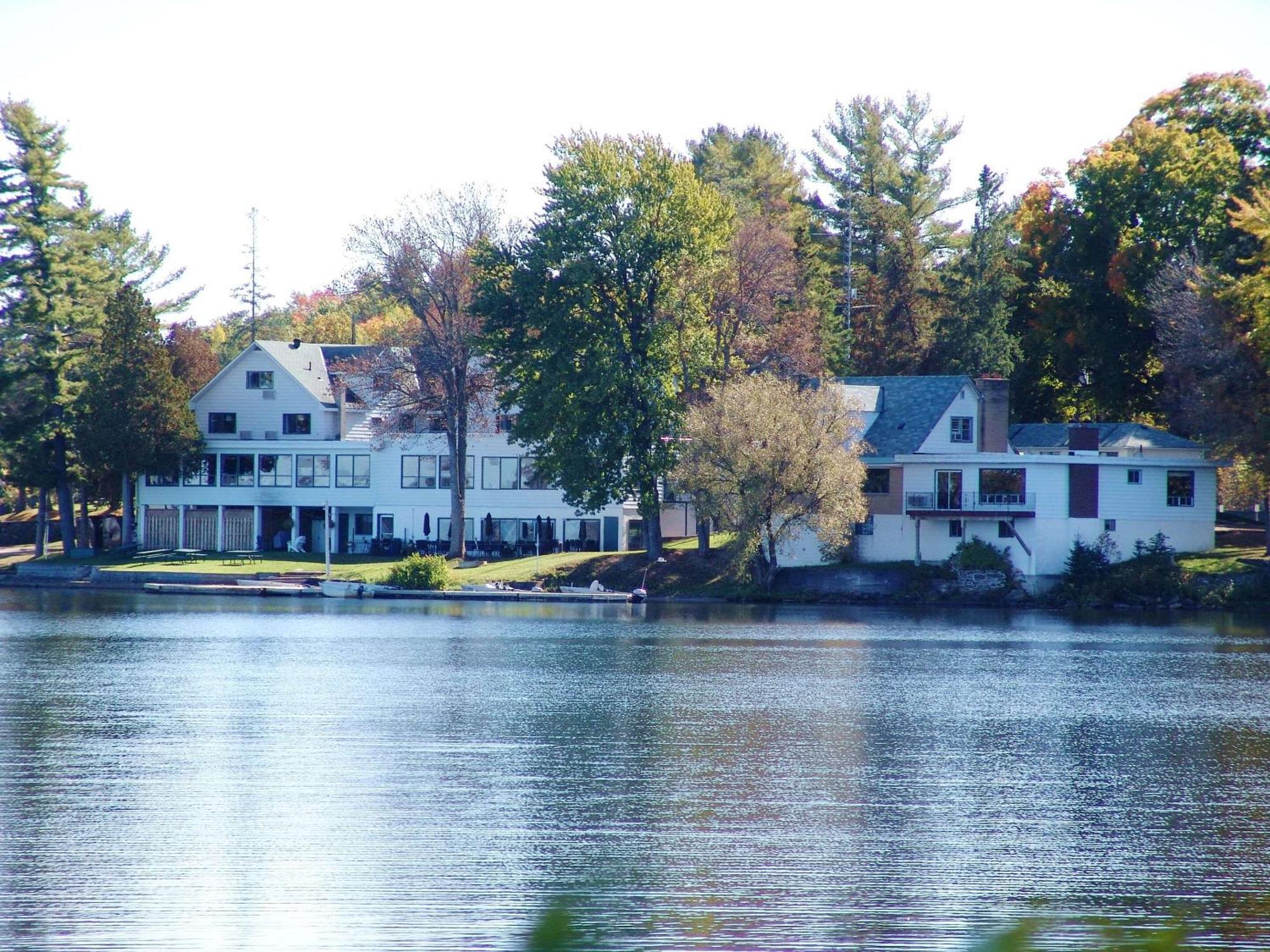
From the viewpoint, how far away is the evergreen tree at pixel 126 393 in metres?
69.8

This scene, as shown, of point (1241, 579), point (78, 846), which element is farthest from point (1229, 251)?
point (78, 846)

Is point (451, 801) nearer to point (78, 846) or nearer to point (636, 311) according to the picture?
point (78, 846)

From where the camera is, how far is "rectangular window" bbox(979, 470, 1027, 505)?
58.3 m

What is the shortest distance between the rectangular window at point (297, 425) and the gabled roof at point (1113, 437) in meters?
34.8

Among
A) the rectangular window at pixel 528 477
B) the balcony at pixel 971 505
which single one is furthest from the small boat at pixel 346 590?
the balcony at pixel 971 505

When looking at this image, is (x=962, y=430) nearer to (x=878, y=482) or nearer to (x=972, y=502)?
(x=878, y=482)

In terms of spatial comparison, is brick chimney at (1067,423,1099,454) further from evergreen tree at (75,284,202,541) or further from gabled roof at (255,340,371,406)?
evergreen tree at (75,284,202,541)

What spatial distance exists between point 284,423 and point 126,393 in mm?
8720

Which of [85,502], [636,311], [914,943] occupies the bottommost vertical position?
[914,943]

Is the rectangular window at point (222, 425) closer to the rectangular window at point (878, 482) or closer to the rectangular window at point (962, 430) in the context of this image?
the rectangular window at point (878, 482)

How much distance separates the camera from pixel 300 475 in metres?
75.6

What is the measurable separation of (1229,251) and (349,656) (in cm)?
3916

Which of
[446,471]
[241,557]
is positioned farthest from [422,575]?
[241,557]

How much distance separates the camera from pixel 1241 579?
55.2m
